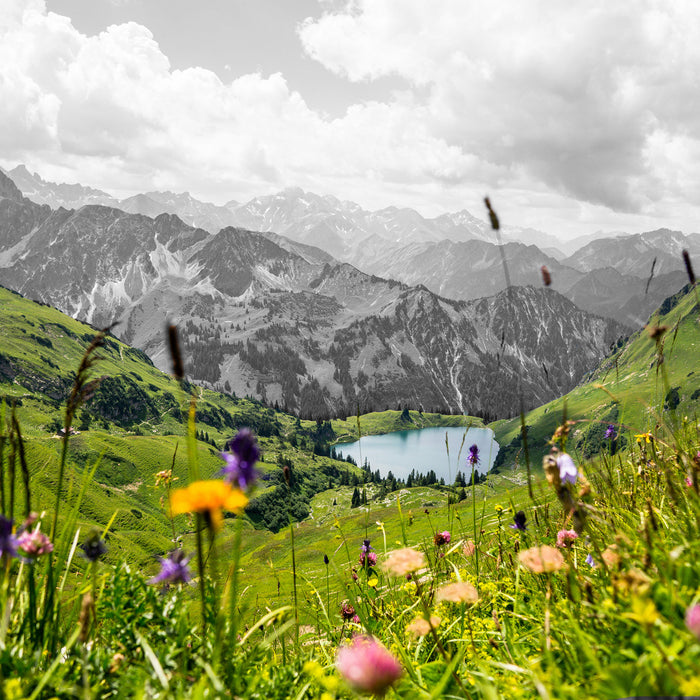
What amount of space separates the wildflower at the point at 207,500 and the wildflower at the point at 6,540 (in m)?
1.34

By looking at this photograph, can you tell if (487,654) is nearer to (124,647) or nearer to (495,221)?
(124,647)

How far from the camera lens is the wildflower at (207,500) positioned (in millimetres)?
1539

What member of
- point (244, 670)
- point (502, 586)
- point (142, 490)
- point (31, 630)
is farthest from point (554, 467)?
point (142, 490)

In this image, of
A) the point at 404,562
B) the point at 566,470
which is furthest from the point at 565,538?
the point at 404,562

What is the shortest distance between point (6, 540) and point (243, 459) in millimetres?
1385

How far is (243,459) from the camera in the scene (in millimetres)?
2018

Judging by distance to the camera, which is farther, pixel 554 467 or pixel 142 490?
pixel 142 490

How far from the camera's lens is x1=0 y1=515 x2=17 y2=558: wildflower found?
7.45 feet

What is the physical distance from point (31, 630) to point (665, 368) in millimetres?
5042

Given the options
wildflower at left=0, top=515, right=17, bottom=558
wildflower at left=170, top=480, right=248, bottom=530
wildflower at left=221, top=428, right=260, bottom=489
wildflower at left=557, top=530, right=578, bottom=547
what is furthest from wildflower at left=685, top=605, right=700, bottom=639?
wildflower at left=0, top=515, right=17, bottom=558

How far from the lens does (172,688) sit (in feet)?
7.46

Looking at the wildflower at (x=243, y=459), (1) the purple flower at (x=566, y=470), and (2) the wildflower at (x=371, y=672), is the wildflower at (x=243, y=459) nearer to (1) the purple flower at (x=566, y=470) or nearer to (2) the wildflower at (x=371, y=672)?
(2) the wildflower at (x=371, y=672)

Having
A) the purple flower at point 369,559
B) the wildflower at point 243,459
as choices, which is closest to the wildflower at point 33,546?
the wildflower at point 243,459

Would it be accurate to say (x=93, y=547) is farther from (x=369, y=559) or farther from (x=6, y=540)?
(x=369, y=559)
